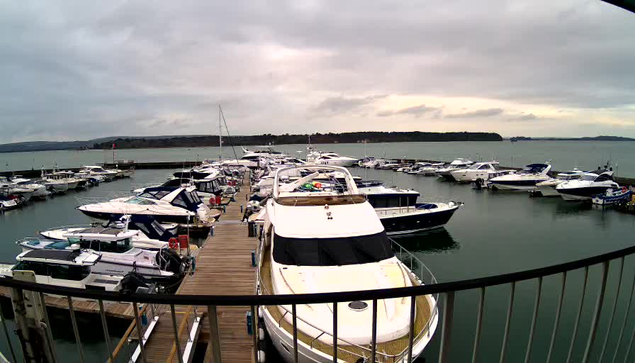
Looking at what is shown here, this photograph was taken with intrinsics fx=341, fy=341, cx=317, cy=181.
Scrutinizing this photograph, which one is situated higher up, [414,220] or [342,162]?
[414,220]

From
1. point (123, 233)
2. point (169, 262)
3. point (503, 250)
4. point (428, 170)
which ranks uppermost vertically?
point (123, 233)

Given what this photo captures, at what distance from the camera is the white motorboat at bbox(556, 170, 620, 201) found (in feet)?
97.6

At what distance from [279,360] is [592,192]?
1331 inches

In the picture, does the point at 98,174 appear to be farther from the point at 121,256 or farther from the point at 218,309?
the point at 218,309

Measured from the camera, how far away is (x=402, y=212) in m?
21.0

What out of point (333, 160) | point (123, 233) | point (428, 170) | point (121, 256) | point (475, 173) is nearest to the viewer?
point (121, 256)

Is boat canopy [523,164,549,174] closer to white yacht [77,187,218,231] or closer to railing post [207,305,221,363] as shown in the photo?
Result: white yacht [77,187,218,231]

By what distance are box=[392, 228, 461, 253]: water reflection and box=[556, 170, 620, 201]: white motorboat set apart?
54.8 ft

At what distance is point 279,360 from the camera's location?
289 inches

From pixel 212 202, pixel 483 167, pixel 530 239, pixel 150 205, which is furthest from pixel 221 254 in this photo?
pixel 483 167

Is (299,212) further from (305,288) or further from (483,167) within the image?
(483,167)

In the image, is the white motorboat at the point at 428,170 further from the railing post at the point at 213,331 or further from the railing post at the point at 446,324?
the railing post at the point at 213,331

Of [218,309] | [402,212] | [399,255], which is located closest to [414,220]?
[402,212]

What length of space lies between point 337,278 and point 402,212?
→ 14.5 m
